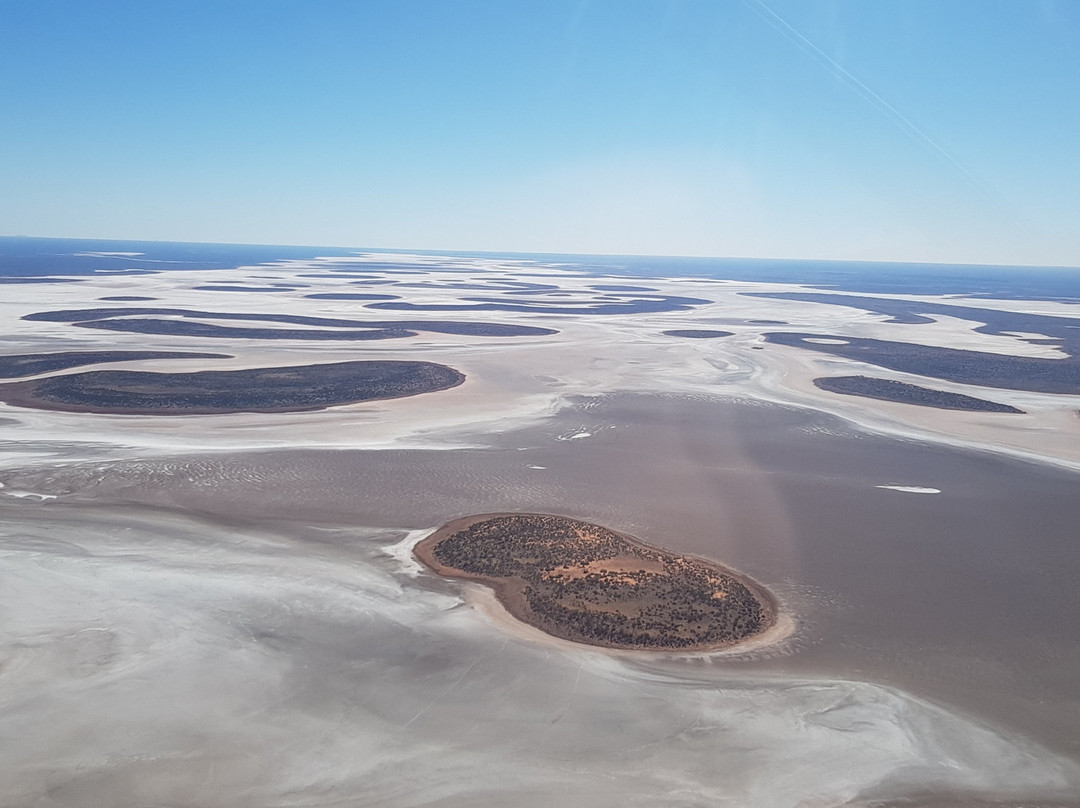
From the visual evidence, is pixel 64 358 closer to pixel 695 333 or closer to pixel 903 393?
pixel 695 333

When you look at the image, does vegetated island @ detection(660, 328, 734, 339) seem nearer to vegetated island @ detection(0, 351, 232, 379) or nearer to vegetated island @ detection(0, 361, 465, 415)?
vegetated island @ detection(0, 361, 465, 415)

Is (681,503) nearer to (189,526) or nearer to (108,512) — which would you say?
(189,526)

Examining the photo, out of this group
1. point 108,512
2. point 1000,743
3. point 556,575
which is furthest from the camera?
point 108,512

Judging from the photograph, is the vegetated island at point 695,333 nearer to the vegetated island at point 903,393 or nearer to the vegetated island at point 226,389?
the vegetated island at point 903,393

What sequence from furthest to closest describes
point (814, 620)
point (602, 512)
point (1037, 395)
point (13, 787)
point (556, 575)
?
point (1037, 395), point (602, 512), point (556, 575), point (814, 620), point (13, 787)

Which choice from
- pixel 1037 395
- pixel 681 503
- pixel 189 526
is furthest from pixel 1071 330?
pixel 189 526

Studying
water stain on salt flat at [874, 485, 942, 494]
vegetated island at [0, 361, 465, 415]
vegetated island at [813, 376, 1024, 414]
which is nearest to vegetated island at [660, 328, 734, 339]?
vegetated island at [813, 376, 1024, 414]

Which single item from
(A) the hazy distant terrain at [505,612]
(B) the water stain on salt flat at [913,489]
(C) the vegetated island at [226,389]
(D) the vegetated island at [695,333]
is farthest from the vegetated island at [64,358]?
(B) the water stain on salt flat at [913,489]
